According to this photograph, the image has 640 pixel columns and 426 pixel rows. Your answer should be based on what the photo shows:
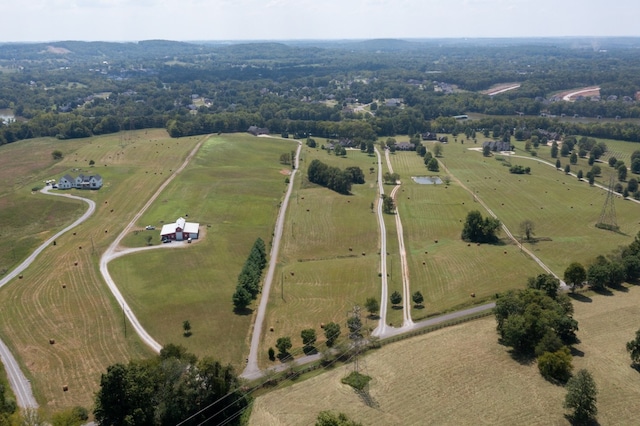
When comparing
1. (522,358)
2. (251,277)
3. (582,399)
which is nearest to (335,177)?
(251,277)

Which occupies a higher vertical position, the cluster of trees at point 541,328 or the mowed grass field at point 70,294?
the cluster of trees at point 541,328

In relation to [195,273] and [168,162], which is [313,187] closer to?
[168,162]

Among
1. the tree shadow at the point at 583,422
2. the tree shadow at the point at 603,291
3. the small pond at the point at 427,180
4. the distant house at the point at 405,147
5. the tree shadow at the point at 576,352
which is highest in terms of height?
the tree shadow at the point at 583,422

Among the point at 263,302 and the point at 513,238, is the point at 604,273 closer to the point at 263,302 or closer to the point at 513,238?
the point at 513,238

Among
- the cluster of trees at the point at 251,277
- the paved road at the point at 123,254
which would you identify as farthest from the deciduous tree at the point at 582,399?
the paved road at the point at 123,254

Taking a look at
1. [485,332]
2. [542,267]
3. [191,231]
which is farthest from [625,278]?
[191,231]

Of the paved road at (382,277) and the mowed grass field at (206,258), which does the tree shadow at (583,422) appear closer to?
the paved road at (382,277)
